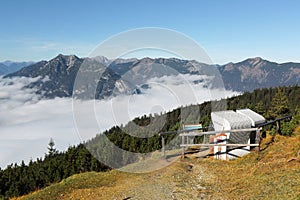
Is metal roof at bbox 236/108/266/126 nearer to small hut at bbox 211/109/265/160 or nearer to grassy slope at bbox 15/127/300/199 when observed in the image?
small hut at bbox 211/109/265/160

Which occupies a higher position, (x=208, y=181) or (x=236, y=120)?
(x=236, y=120)

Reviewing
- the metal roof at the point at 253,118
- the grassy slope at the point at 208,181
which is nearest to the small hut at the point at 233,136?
the metal roof at the point at 253,118

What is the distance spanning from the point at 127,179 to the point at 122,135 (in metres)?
22.7

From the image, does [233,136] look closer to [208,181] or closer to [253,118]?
[253,118]

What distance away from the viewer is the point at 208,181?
57.5 feet

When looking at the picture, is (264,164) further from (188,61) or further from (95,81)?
(95,81)

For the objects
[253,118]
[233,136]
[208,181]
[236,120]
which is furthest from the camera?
[253,118]

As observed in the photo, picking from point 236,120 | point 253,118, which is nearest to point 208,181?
point 236,120

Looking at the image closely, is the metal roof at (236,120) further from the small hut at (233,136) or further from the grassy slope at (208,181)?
the grassy slope at (208,181)

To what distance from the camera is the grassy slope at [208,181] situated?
14562 mm

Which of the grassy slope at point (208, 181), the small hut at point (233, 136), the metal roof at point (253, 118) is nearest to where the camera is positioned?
the grassy slope at point (208, 181)

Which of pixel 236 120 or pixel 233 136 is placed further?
pixel 236 120

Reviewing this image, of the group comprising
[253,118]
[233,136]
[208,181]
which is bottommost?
[208,181]

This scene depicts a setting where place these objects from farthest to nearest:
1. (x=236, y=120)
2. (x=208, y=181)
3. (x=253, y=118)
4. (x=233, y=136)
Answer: (x=253, y=118)
(x=236, y=120)
(x=233, y=136)
(x=208, y=181)
